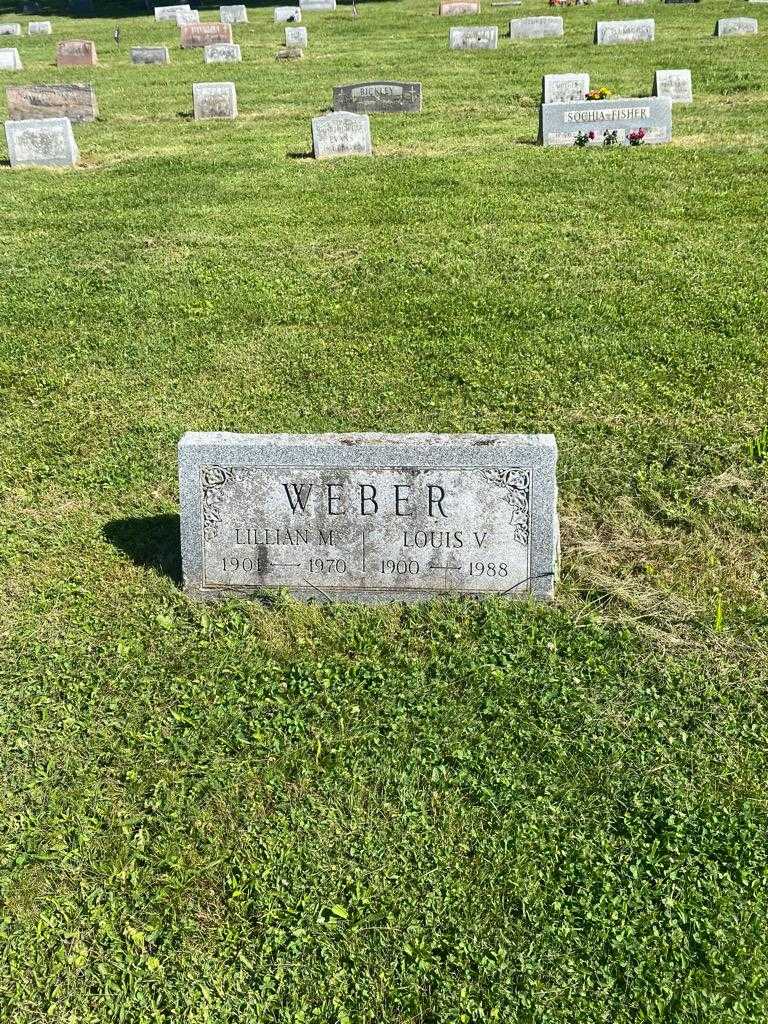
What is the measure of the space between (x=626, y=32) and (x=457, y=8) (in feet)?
34.3

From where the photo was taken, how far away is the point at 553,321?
9734mm

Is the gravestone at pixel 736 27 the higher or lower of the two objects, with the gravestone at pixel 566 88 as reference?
higher

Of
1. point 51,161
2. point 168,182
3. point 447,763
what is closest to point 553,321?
point 447,763

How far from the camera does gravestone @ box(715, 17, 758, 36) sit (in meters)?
27.6

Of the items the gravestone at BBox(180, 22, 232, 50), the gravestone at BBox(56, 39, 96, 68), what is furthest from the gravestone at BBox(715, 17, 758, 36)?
the gravestone at BBox(56, 39, 96, 68)

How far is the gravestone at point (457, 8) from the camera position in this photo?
1411 inches

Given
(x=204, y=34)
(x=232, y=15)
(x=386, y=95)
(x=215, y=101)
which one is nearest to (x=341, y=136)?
(x=386, y=95)

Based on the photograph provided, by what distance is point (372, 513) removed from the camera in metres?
5.36

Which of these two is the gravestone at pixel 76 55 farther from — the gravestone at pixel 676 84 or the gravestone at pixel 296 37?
the gravestone at pixel 676 84

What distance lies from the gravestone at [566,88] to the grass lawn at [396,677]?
787 centimetres

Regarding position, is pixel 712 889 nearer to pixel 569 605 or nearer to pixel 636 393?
pixel 569 605

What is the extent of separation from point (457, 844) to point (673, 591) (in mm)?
2210

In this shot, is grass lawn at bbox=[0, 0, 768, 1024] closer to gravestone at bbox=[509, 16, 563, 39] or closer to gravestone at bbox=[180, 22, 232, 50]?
gravestone at bbox=[509, 16, 563, 39]

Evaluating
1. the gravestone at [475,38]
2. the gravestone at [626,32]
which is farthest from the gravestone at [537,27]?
the gravestone at [626,32]
